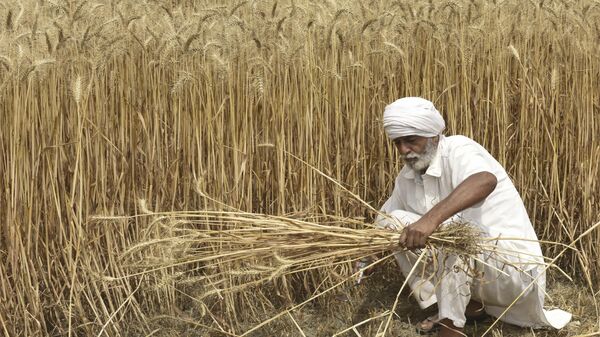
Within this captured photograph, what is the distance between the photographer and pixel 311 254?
267 cm

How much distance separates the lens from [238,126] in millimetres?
3176

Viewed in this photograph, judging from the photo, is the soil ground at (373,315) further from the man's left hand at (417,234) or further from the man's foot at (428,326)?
the man's left hand at (417,234)

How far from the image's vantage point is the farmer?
2795 mm

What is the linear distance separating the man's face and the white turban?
0.03 m

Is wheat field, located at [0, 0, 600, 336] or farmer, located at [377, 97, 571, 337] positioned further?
wheat field, located at [0, 0, 600, 336]

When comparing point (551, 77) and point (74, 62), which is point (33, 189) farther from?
point (551, 77)

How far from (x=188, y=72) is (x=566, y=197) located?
157 cm

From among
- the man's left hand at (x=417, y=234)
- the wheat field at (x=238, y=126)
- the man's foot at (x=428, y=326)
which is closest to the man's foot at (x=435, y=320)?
the man's foot at (x=428, y=326)

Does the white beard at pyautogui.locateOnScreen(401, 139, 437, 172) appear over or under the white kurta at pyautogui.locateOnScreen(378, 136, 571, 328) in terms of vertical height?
over

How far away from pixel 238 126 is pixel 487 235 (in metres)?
0.94

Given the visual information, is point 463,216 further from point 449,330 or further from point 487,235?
point 449,330

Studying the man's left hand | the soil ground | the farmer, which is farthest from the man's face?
the soil ground

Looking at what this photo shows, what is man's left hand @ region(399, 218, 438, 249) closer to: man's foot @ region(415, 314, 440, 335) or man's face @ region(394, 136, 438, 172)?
man's face @ region(394, 136, 438, 172)

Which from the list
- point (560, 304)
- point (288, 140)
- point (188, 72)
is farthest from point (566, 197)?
point (188, 72)
